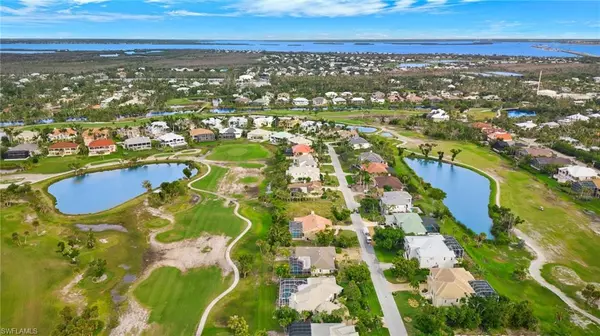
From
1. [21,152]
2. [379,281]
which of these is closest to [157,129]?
[21,152]

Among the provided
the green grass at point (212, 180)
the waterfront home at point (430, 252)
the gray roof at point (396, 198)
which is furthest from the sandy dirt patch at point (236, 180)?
the waterfront home at point (430, 252)

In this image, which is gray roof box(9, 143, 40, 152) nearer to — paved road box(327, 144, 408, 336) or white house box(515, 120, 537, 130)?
paved road box(327, 144, 408, 336)

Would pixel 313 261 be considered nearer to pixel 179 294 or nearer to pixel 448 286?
pixel 448 286

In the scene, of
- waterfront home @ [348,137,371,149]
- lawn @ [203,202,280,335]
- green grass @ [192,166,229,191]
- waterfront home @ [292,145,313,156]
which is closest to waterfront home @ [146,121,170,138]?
green grass @ [192,166,229,191]

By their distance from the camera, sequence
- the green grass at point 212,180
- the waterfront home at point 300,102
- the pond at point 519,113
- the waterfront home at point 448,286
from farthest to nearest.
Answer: the waterfront home at point 300,102, the pond at point 519,113, the green grass at point 212,180, the waterfront home at point 448,286

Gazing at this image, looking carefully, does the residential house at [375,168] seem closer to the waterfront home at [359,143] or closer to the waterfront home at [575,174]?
the waterfront home at [359,143]

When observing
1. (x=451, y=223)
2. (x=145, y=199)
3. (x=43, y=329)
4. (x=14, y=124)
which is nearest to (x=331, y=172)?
(x=451, y=223)
